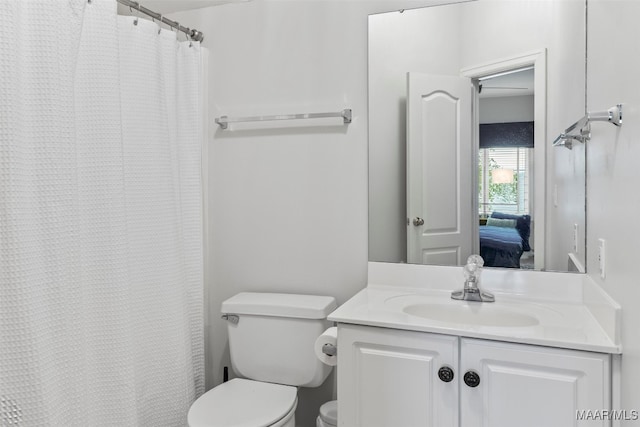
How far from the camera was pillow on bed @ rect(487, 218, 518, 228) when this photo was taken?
183 cm

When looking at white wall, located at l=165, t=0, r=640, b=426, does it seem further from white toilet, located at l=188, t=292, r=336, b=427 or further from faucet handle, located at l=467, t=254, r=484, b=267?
faucet handle, located at l=467, t=254, r=484, b=267

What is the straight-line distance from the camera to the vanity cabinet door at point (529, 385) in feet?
4.22

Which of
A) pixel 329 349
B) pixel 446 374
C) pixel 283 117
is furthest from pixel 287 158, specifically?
pixel 446 374

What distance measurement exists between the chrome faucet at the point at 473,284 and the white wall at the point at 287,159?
0.47m

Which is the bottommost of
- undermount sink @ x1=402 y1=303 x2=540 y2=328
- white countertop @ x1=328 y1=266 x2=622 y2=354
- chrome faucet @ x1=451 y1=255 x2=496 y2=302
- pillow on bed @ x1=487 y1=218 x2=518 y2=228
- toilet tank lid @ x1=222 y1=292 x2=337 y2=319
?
toilet tank lid @ x1=222 y1=292 x2=337 y2=319

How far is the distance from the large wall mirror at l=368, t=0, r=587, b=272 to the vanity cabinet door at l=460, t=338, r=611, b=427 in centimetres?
51

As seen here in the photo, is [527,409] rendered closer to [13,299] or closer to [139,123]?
[13,299]

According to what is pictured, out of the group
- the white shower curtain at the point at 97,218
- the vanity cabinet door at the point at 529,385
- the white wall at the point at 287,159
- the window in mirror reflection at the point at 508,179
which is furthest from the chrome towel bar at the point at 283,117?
the vanity cabinet door at the point at 529,385

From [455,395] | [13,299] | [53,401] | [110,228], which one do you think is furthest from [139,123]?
[455,395]

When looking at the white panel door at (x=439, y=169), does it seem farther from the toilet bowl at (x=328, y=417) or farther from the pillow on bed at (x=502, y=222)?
the toilet bowl at (x=328, y=417)

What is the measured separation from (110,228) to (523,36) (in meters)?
1.68

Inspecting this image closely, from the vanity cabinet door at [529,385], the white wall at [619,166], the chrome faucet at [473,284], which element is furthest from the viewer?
the chrome faucet at [473,284]

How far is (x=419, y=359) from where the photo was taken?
1.48 meters

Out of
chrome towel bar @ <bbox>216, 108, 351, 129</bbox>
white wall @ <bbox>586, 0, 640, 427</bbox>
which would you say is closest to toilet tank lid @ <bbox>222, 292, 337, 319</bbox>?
chrome towel bar @ <bbox>216, 108, 351, 129</bbox>
